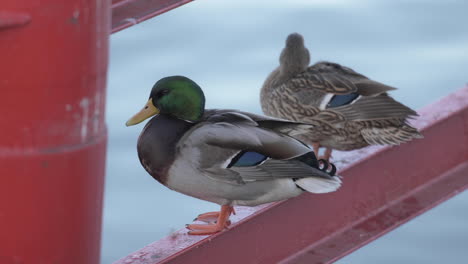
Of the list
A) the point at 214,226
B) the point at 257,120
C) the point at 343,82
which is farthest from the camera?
the point at 343,82

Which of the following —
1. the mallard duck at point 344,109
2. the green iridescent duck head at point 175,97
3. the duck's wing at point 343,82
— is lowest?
the mallard duck at point 344,109

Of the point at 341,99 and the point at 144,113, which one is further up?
the point at 144,113

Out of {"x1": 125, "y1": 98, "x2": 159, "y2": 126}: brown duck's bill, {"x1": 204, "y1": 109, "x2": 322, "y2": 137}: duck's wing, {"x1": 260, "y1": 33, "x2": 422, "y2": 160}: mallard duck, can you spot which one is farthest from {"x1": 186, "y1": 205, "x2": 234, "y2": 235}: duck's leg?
{"x1": 260, "y1": 33, "x2": 422, "y2": 160}: mallard duck

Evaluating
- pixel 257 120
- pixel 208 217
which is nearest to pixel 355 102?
pixel 208 217

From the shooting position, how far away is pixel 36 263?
101 inches

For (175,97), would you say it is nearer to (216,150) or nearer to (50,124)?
(216,150)

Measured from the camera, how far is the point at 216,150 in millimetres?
3146

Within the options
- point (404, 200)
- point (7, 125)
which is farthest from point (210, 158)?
point (404, 200)

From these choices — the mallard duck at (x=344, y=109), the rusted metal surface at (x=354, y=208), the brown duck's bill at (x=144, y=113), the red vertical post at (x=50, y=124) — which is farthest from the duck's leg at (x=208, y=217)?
the red vertical post at (x=50, y=124)

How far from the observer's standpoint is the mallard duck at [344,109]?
4.09m

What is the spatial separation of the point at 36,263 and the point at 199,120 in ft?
2.60

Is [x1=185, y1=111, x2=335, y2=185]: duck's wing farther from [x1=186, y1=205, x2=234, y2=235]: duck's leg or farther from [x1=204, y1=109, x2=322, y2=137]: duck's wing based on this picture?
[x1=186, y1=205, x2=234, y2=235]: duck's leg

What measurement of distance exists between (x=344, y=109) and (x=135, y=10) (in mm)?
840

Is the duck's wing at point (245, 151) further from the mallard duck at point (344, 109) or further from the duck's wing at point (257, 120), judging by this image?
the mallard duck at point (344, 109)
